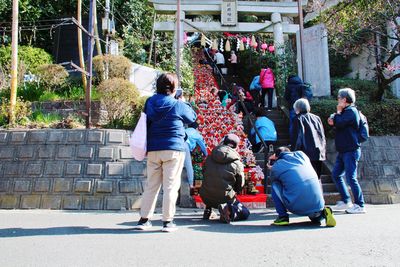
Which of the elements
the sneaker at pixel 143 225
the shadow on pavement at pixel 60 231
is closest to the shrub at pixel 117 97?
the shadow on pavement at pixel 60 231

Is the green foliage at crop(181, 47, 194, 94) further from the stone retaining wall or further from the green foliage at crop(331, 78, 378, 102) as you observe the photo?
the stone retaining wall

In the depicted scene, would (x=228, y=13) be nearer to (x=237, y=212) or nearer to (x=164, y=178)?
(x=237, y=212)

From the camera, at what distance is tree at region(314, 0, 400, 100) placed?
1077 centimetres

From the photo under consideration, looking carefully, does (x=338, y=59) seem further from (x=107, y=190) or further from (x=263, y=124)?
(x=107, y=190)

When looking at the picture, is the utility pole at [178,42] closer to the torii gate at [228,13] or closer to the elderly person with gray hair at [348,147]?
the torii gate at [228,13]

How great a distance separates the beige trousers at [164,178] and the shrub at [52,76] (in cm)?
805

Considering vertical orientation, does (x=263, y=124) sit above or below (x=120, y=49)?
below

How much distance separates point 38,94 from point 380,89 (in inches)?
381

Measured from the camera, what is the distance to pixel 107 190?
749 cm

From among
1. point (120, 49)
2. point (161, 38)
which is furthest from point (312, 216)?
point (161, 38)

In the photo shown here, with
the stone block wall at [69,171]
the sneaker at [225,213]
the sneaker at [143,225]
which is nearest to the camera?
the sneaker at [143,225]

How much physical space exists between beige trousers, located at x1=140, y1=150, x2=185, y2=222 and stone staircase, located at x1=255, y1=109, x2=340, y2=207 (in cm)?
322

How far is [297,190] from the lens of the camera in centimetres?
536

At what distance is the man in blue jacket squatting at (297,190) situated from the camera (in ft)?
17.5
